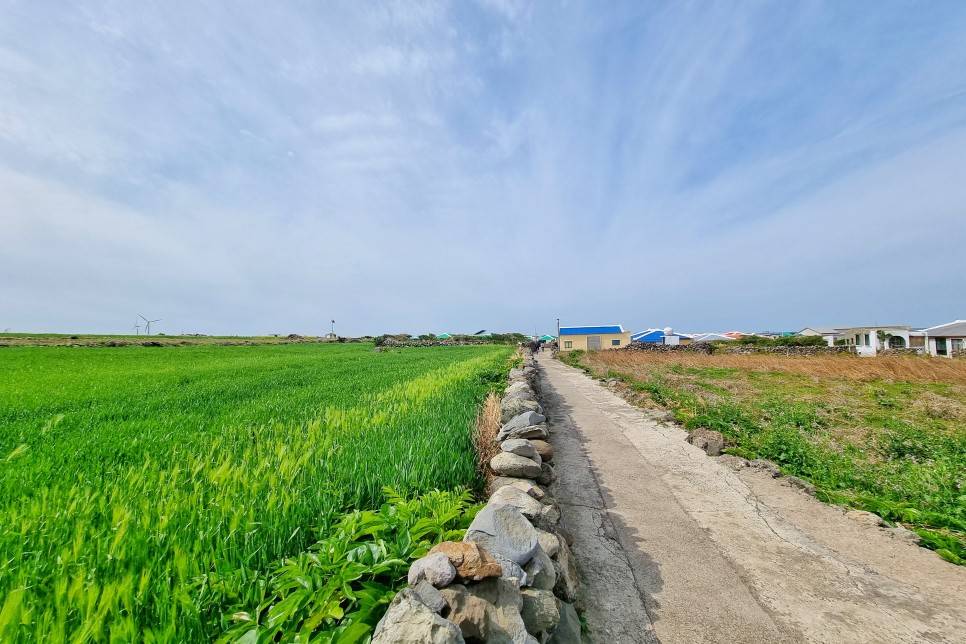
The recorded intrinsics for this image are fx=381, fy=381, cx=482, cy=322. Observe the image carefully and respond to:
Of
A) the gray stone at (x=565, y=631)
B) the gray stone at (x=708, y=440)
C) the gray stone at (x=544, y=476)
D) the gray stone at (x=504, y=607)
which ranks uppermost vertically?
the gray stone at (x=504, y=607)

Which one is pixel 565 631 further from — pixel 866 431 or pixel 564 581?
pixel 866 431

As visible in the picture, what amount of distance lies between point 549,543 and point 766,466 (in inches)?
179

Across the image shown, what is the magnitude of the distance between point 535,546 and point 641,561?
1.90 meters

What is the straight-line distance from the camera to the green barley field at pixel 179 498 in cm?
146

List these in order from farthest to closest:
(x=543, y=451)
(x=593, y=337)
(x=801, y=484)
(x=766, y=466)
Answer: (x=593, y=337), (x=766, y=466), (x=801, y=484), (x=543, y=451)

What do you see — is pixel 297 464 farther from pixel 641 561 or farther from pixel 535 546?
pixel 641 561

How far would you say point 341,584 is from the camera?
1539mm

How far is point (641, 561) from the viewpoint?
3.35m

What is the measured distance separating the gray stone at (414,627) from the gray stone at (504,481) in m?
2.19

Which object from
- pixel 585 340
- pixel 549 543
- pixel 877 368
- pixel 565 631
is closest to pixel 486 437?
pixel 549 543

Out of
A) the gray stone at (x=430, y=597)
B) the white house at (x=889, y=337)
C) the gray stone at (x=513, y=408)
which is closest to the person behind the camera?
the gray stone at (x=430, y=597)

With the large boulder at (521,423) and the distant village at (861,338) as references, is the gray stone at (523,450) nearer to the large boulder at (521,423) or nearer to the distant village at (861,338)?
the large boulder at (521,423)

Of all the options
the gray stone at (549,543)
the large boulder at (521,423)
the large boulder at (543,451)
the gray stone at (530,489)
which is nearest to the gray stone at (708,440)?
the large boulder at (521,423)

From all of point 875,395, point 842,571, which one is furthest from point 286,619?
point 875,395
